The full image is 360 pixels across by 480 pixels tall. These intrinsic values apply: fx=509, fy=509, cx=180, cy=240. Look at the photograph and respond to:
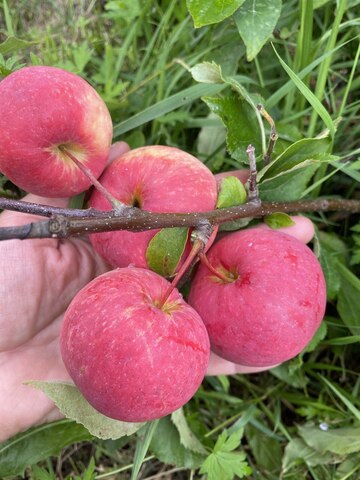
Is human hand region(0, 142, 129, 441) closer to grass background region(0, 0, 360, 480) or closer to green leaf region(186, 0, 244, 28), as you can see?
grass background region(0, 0, 360, 480)

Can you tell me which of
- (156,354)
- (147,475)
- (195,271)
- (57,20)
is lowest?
(147,475)

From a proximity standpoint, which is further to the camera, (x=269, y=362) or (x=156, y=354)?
(x=269, y=362)

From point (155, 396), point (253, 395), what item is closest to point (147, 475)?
point (253, 395)

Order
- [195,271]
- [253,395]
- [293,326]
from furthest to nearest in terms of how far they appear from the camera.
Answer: [253,395] → [195,271] → [293,326]

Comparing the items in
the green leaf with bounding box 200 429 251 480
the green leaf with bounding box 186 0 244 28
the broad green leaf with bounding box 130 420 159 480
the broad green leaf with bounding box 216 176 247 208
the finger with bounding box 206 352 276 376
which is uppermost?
the green leaf with bounding box 186 0 244 28

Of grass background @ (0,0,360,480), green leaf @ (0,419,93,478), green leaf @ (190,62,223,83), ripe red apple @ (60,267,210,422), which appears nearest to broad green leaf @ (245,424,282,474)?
grass background @ (0,0,360,480)

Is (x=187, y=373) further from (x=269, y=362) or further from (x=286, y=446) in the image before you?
(x=286, y=446)

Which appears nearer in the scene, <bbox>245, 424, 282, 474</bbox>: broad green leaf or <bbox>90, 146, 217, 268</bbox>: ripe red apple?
<bbox>90, 146, 217, 268</bbox>: ripe red apple
